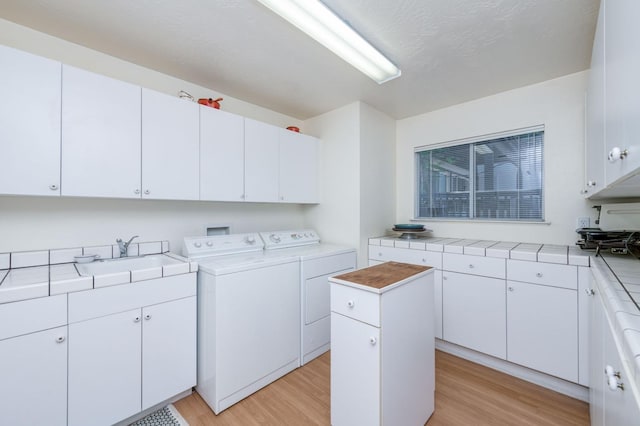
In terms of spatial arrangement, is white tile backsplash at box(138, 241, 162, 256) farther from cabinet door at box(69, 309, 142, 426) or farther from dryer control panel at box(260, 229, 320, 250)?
dryer control panel at box(260, 229, 320, 250)

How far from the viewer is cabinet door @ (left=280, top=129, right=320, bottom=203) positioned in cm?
280

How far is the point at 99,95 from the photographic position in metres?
1.69

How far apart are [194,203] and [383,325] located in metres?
1.99

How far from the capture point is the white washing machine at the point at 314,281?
231 centimetres

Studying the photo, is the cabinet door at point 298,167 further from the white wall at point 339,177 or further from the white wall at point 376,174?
the white wall at point 376,174

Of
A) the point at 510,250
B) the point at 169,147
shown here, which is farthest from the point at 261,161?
the point at 510,250

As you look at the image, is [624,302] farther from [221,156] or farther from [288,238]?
[221,156]

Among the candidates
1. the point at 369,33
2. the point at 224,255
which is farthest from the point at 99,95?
the point at 369,33

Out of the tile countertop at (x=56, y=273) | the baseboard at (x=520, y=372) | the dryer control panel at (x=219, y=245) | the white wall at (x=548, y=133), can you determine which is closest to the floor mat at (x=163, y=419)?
the tile countertop at (x=56, y=273)

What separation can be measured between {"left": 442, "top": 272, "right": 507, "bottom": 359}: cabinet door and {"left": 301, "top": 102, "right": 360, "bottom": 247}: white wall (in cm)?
101

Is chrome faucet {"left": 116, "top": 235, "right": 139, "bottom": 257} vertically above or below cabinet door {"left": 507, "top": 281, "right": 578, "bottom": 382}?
above

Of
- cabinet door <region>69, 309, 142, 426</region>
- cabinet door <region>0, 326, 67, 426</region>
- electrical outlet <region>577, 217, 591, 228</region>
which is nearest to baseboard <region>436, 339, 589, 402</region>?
electrical outlet <region>577, 217, 591, 228</region>

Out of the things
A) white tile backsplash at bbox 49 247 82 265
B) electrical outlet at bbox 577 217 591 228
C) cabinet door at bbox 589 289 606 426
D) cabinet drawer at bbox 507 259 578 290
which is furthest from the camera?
electrical outlet at bbox 577 217 591 228

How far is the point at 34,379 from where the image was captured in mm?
1313
